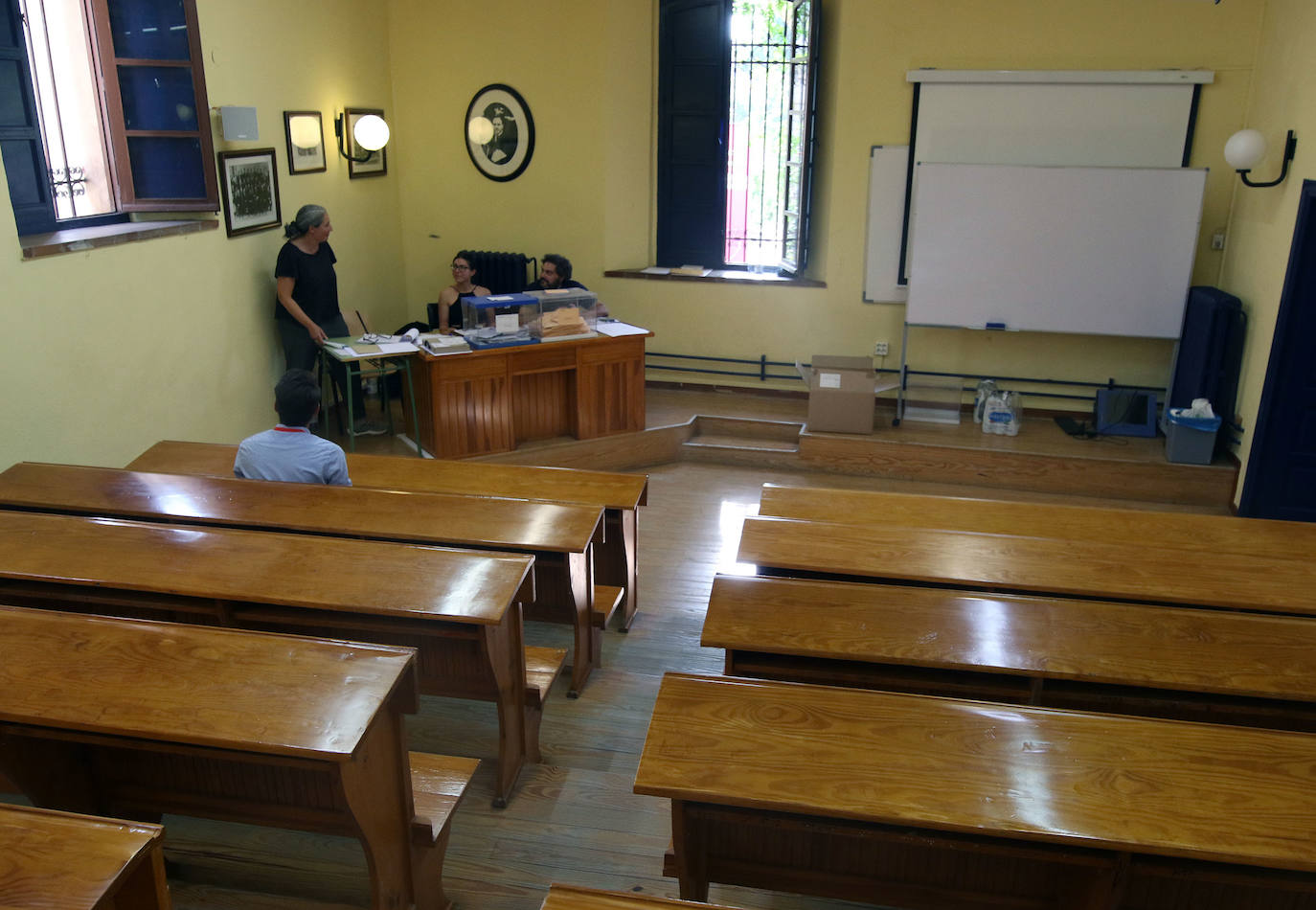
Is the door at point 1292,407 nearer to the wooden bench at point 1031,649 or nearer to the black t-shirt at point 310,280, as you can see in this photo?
the wooden bench at point 1031,649

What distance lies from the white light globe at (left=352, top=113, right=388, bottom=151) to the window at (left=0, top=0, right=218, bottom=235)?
1.64 metres

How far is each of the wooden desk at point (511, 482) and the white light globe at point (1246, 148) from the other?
3881 millimetres

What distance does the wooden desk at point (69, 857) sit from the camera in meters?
1.45

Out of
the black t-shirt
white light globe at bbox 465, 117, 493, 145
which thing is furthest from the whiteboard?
the black t-shirt

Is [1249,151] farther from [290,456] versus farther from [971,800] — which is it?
[290,456]

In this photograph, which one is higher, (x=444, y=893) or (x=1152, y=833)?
(x=1152, y=833)

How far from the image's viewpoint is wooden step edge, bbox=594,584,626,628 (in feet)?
11.6

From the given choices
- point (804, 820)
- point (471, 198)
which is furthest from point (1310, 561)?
point (471, 198)

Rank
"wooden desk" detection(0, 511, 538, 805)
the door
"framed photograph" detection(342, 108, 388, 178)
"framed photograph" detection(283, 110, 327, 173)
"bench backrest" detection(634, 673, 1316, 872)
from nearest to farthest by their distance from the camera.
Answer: "bench backrest" detection(634, 673, 1316, 872), "wooden desk" detection(0, 511, 538, 805), the door, "framed photograph" detection(283, 110, 327, 173), "framed photograph" detection(342, 108, 388, 178)

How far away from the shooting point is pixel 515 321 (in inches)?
218

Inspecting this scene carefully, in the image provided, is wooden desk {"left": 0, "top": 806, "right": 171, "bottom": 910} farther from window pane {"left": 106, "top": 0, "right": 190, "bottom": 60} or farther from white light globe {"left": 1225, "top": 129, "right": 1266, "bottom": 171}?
white light globe {"left": 1225, "top": 129, "right": 1266, "bottom": 171}

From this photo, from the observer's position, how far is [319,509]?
10.2 feet

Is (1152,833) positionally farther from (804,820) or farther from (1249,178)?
(1249,178)

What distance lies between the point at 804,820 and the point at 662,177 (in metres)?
5.85
